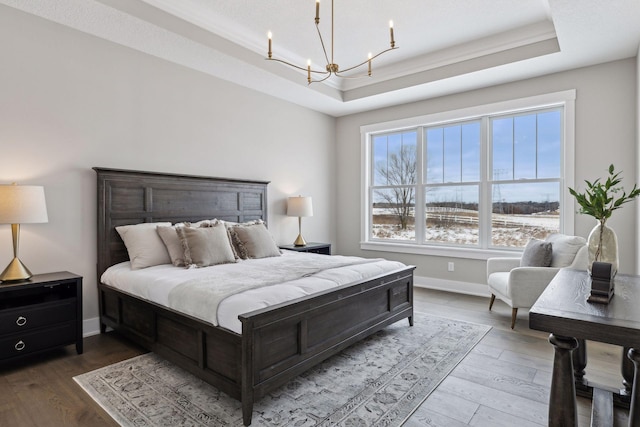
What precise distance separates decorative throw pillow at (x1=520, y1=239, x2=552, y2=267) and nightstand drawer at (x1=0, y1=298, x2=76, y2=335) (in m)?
4.21

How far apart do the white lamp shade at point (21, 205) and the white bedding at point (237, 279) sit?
2.57 ft

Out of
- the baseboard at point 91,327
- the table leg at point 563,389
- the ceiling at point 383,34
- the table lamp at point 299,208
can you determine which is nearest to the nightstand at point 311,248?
the table lamp at point 299,208

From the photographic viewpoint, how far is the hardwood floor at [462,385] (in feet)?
6.65

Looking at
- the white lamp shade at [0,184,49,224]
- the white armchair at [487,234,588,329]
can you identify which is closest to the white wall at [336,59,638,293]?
the white armchair at [487,234,588,329]

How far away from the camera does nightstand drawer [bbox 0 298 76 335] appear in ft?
8.36

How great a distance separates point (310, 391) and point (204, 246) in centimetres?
164

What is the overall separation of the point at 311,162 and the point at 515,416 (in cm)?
440

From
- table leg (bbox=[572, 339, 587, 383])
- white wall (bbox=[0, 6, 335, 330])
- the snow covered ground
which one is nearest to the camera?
table leg (bbox=[572, 339, 587, 383])

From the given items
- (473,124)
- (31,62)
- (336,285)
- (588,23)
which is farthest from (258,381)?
(473,124)

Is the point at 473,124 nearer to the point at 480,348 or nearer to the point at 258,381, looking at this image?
the point at 480,348

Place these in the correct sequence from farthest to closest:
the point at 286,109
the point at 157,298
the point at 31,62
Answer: the point at 286,109, the point at 31,62, the point at 157,298

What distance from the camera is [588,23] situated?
3059mm

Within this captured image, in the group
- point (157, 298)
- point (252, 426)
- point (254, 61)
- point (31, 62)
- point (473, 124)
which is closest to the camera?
point (252, 426)

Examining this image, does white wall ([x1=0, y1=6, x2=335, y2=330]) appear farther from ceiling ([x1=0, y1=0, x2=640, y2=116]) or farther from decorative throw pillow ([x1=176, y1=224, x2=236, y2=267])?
decorative throw pillow ([x1=176, y1=224, x2=236, y2=267])
